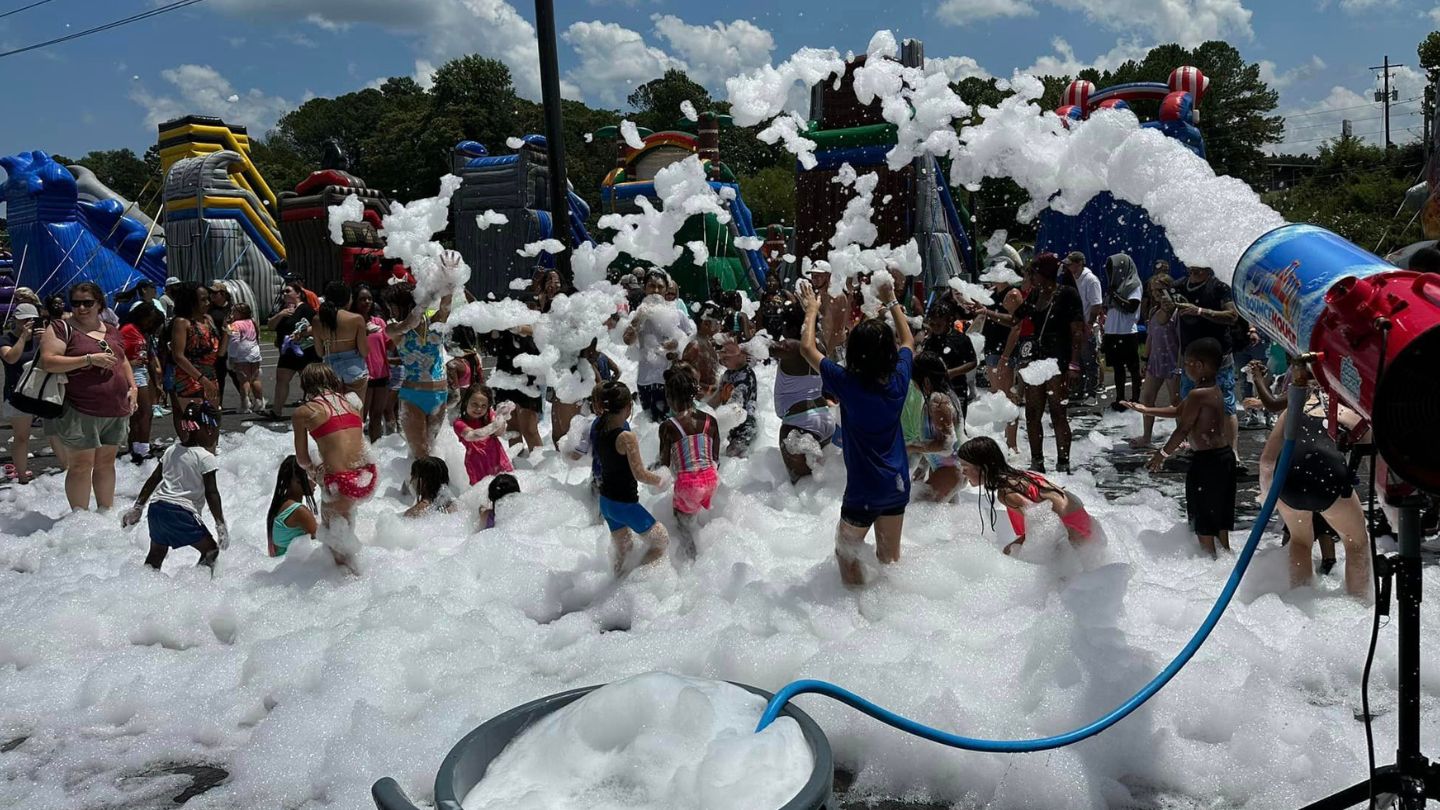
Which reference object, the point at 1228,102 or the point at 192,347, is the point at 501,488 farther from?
the point at 1228,102

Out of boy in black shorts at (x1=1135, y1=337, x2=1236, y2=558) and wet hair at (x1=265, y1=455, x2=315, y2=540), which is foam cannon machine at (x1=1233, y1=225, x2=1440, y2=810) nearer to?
boy in black shorts at (x1=1135, y1=337, x2=1236, y2=558)

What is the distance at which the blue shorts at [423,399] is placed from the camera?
7910 mm

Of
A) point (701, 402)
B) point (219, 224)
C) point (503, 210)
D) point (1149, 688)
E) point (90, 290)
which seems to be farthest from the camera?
point (219, 224)

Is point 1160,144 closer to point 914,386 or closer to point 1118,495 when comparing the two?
point 914,386

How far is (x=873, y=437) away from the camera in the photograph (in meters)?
4.87

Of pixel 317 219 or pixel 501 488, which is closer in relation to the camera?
pixel 501 488

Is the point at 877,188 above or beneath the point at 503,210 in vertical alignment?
beneath

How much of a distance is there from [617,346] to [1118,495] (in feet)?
13.8

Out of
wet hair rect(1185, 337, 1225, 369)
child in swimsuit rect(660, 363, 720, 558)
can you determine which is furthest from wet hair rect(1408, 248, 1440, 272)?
child in swimsuit rect(660, 363, 720, 558)

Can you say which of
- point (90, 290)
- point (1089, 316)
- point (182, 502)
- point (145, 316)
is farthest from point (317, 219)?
point (182, 502)

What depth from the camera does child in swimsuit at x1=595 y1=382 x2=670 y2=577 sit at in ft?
17.3

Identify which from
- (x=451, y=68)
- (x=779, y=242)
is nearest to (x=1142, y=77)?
(x=451, y=68)

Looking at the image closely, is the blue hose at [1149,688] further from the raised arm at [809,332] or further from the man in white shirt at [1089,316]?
the man in white shirt at [1089,316]

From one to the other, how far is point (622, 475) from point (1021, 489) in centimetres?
200
